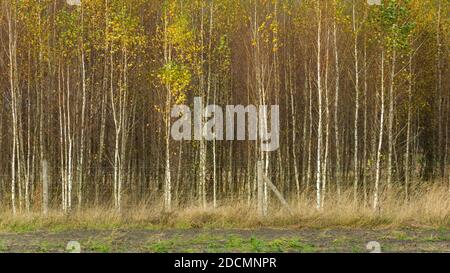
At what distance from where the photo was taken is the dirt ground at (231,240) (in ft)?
41.8

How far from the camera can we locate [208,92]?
2436 centimetres

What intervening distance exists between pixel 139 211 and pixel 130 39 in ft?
20.8

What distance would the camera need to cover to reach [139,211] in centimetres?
1817

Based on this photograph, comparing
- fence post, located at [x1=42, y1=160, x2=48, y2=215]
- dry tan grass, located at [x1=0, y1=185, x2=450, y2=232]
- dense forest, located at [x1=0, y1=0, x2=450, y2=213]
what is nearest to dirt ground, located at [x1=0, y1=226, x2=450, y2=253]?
dry tan grass, located at [x1=0, y1=185, x2=450, y2=232]

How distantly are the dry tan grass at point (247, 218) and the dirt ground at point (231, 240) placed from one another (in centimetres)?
86

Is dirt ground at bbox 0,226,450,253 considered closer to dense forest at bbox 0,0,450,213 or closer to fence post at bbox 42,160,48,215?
fence post at bbox 42,160,48,215

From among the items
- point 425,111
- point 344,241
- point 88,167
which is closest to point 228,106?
point 88,167

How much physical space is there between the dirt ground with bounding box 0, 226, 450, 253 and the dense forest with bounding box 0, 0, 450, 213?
338 cm

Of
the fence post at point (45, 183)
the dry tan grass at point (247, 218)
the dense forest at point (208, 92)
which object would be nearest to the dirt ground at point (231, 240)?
the dry tan grass at point (247, 218)

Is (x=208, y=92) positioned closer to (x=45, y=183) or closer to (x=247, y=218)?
(x=45, y=183)

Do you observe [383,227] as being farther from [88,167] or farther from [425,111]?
[425,111]

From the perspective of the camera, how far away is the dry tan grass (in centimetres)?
1680

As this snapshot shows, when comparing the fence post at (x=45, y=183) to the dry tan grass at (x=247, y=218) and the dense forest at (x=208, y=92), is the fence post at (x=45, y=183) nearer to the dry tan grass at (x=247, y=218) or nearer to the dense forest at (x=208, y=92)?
the dense forest at (x=208, y=92)

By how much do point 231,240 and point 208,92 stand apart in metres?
11.3
